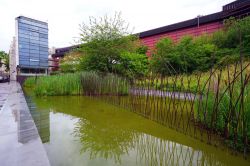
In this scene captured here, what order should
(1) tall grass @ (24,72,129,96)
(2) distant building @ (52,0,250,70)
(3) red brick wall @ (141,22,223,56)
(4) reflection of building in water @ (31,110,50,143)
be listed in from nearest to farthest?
(4) reflection of building in water @ (31,110,50,143) < (1) tall grass @ (24,72,129,96) < (2) distant building @ (52,0,250,70) < (3) red brick wall @ (141,22,223,56)

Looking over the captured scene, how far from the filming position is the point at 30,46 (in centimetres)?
2952

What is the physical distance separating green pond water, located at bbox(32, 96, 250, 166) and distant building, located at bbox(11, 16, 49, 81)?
84.3ft

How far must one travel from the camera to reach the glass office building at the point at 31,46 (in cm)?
2788

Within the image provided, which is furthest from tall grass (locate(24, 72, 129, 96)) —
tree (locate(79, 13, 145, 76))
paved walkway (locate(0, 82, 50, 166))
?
paved walkway (locate(0, 82, 50, 166))

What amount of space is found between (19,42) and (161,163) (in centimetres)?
3140

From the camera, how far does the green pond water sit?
1.98m

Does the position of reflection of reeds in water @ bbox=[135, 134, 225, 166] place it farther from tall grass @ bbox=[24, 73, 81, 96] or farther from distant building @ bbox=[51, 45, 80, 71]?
distant building @ bbox=[51, 45, 80, 71]

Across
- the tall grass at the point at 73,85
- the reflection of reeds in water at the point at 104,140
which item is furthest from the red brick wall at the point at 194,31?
the reflection of reeds in water at the point at 104,140

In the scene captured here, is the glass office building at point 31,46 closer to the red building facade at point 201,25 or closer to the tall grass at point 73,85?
the red building facade at point 201,25

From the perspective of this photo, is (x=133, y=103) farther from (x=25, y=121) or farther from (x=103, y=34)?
(x=103, y=34)

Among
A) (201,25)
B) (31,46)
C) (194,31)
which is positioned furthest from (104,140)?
(31,46)

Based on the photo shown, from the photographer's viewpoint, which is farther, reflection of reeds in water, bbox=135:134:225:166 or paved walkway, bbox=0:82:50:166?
reflection of reeds in water, bbox=135:134:225:166

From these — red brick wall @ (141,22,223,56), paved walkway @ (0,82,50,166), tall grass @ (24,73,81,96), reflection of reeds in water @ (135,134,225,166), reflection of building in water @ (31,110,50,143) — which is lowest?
reflection of reeds in water @ (135,134,225,166)

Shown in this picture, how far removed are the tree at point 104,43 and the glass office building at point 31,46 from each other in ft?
77.0
